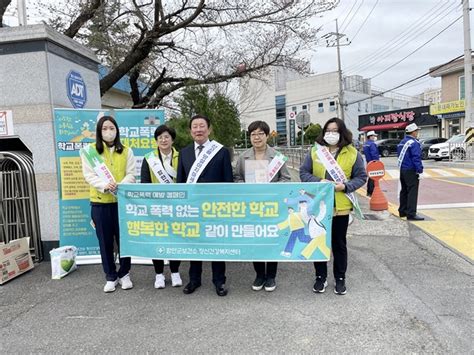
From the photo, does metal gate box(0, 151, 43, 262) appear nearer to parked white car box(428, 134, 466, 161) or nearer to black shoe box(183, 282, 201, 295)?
black shoe box(183, 282, 201, 295)

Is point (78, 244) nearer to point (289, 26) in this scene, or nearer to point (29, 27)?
point (29, 27)

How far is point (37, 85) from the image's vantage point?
4.93 metres

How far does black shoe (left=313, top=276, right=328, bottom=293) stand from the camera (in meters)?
3.81

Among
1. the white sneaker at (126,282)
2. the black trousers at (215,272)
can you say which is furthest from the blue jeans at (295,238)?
the white sneaker at (126,282)

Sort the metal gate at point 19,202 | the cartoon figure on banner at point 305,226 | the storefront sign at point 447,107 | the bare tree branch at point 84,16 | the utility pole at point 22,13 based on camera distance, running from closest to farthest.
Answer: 1. the cartoon figure on banner at point 305,226
2. the metal gate at point 19,202
3. the utility pole at point 22,13
4. the bare tree branch at point 84,16
5. the storefront sign at point 447,107

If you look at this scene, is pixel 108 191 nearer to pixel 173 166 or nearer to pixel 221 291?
pixel 173 166

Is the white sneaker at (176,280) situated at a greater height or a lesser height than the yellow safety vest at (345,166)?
lesser

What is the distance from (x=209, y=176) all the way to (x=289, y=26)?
30.1 ft

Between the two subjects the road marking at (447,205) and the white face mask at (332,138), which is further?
the road marking at (447,205)

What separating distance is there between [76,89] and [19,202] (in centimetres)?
193

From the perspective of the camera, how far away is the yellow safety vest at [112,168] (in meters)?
4.02

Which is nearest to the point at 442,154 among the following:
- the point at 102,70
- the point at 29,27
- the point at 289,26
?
the point at 289,26

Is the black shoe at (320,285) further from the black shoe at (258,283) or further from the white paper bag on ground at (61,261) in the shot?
the white paper bag on ground at (61,261)

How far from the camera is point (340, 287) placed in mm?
3768
